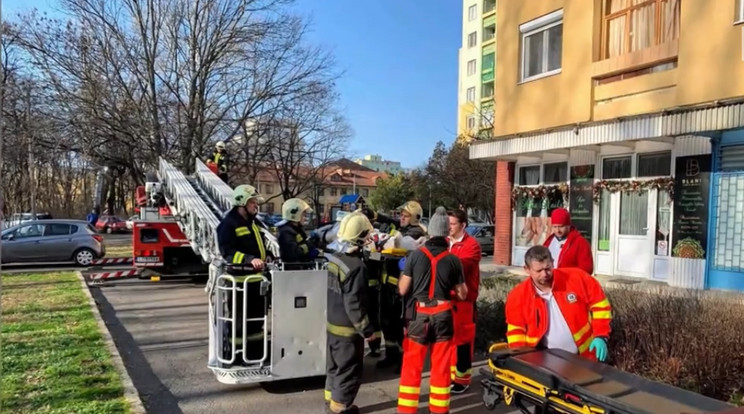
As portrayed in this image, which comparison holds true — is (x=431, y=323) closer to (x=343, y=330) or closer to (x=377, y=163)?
(x=343, y=330)

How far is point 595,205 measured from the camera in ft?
41.1

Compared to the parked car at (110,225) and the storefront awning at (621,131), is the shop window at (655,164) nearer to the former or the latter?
the storefront awning at (621,131)

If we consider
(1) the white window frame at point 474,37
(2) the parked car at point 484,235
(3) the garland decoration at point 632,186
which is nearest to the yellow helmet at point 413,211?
(3) the garland decoration at point 632,186

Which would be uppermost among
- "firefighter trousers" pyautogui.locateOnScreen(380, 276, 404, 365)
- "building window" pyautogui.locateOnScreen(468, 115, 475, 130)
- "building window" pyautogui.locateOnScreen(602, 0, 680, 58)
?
"building window" pyautogui.locateOnScreen(468, 115, 475, 130)

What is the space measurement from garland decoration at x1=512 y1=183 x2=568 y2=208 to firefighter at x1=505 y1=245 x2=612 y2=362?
10.4m

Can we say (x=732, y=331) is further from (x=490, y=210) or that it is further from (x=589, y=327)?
(x=490, y=210)

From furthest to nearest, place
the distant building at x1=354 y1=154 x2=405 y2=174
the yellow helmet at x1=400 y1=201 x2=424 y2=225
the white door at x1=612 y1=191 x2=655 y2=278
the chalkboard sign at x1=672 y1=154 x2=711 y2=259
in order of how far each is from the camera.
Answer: the distant building at x1=354 y1=154 x2=405 y2=174 < the white door at x1=612 y1=191 x2=655 y2=278 < the chalkboard sign at x1=672 y1=154 x2=711 y2=259 < the yellow helmet at x1=400 y1=201 x2=424 y2=225

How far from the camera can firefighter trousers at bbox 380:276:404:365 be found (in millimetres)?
5996

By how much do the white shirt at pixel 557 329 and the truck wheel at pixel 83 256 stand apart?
53.9 ft

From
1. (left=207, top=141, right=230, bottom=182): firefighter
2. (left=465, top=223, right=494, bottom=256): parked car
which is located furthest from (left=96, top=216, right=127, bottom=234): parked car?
(left=207, top=141, right=230, bottom=182): firefighter

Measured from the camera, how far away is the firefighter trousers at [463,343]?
496cm

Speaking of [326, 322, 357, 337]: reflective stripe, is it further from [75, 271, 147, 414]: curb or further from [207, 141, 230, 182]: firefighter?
[207, 141, 230, 182]: firefighter

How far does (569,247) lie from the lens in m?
5.12

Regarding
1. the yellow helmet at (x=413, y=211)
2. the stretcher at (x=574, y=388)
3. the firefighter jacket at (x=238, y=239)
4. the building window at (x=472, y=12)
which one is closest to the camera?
the stretcher at (x=574, y=388)
